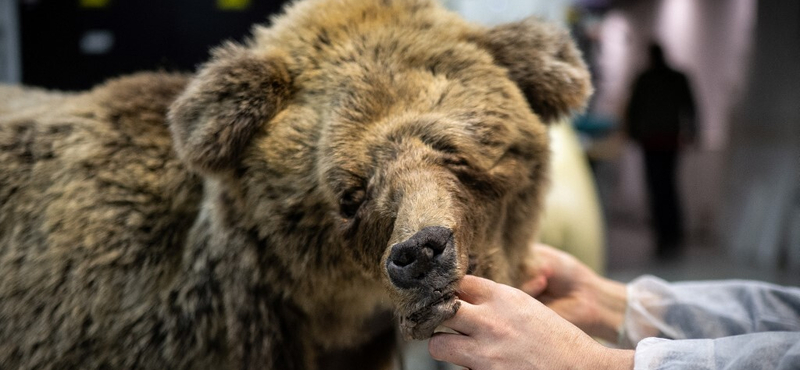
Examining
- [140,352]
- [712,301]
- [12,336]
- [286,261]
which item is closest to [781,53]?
[712,301]

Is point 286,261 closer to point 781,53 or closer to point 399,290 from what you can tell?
point 399,290

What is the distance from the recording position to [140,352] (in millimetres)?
1213

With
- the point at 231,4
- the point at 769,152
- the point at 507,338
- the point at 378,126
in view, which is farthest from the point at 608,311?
the point at 231,4

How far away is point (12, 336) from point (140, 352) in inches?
10.0

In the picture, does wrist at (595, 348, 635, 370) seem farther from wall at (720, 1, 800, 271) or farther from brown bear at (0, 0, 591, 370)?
wall at (720, 1, 800, 271)

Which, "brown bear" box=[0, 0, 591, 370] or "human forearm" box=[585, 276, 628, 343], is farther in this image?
"human forearm" box=[585, 276, 628, 343]

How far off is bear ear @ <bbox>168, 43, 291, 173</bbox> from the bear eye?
0.74 ft

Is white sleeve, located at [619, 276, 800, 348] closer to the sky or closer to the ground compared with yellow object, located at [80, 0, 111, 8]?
closer to the ground

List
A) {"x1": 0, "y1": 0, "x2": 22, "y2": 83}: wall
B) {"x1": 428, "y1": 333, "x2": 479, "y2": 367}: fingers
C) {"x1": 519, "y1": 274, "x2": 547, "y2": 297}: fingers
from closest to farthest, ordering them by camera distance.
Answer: {"x1": 428, "y1": 333, "x2": 479, "y2": 367}: fingers < {"x1": 519, "y1": 274, "x2": 547, "y2": 297}: fingers < {"x1": 0, "y1": 0, "x2": 22, "y2": 83}: wall

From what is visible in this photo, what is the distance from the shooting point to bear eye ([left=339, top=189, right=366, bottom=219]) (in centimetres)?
104

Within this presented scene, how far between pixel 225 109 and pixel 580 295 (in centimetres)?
103

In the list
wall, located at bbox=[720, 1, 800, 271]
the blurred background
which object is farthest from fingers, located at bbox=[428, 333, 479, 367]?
wall, located at bbox=[720, 1, 800, 271]

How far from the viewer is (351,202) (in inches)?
41.5

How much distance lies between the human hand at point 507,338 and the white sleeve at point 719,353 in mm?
57
